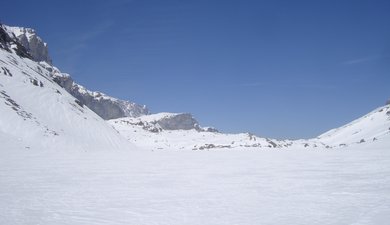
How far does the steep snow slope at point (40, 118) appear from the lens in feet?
142

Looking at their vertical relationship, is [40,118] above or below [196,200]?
above

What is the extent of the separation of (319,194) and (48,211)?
832 cm

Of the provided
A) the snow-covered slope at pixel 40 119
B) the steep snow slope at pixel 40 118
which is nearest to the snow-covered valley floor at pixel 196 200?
the steep snow slope at pixel 40 118

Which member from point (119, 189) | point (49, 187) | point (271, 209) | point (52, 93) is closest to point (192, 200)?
point (271, 209)

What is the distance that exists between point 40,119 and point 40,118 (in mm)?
697

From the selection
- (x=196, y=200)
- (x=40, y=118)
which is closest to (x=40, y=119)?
(x=40, y=118)

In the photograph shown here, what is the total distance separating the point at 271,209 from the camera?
30.9ft

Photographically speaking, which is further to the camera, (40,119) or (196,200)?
(40,119)

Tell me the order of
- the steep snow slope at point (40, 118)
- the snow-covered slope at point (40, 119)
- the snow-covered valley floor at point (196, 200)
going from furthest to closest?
the steep snow slope at point (40, 118) → the snow-covered slope at point (40, 119) → the snow-covered valley floor at point (196, 200)

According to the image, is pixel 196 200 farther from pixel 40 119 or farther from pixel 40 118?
pixel 40 118

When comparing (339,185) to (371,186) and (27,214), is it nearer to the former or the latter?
(371,186)

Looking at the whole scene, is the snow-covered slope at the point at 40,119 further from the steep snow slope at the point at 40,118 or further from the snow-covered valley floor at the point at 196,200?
the snow-covered valley floor at the point at 196,200

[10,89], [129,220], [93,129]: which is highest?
[10,89]

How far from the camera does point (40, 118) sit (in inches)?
2045
